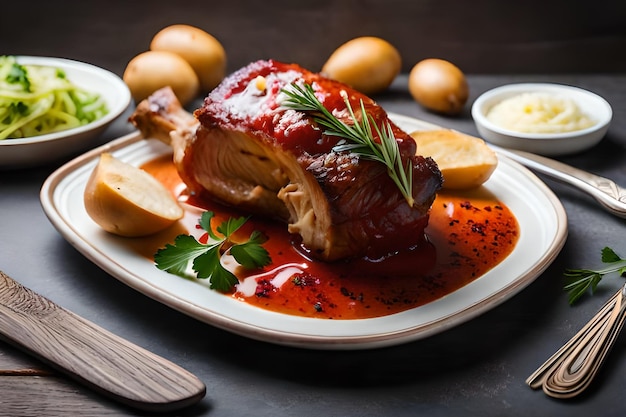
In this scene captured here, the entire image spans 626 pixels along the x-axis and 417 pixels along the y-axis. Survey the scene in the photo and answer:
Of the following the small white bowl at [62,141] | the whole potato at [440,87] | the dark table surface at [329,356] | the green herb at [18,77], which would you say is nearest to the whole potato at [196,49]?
the small white bowl at [62,141]

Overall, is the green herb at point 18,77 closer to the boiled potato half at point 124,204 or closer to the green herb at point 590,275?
the boiled potato half at point 124,204

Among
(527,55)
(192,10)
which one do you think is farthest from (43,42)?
(527,55)

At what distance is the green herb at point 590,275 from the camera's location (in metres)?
2.46

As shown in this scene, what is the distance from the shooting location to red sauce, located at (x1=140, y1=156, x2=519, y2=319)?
239 cm

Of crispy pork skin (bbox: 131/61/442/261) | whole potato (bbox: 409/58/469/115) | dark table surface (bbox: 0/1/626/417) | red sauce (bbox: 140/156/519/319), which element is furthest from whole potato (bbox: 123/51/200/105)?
whole potato (bbox: 409/58/469/115)

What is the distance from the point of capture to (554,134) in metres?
3.39

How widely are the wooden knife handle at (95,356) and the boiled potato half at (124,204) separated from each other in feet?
1.35

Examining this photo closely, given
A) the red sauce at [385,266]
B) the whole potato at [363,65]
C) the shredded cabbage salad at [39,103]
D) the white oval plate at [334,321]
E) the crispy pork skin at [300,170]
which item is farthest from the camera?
the whole potato at [363,65]

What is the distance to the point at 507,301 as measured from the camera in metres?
2.44

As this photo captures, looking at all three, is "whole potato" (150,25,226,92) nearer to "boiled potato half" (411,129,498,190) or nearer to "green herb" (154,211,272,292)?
"boiled potato half" (411,129,498,190)

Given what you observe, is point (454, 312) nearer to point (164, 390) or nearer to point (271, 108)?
point (164, 390)

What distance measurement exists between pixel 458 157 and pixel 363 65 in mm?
1129

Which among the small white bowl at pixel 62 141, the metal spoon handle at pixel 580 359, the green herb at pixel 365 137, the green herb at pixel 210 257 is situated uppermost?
the green herb at pixel 365 137

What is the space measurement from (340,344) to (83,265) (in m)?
1.05
